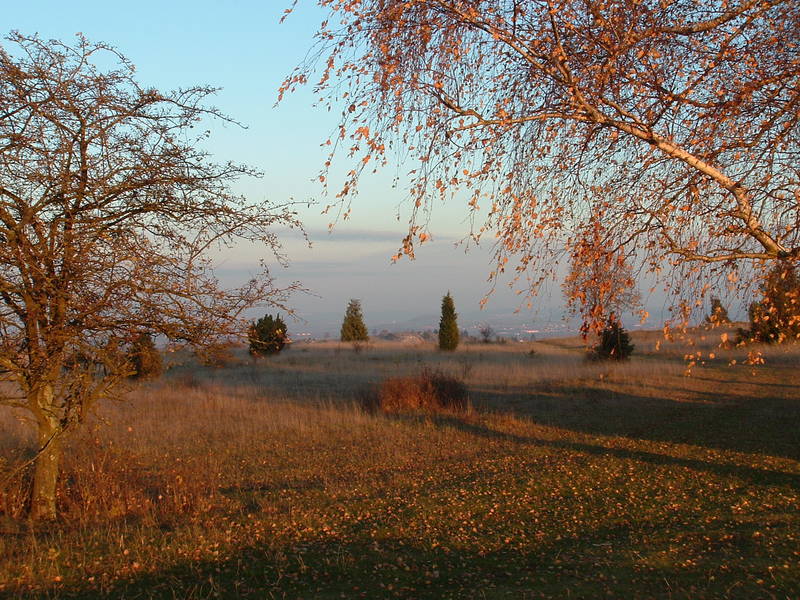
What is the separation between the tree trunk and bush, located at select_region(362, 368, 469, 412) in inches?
374

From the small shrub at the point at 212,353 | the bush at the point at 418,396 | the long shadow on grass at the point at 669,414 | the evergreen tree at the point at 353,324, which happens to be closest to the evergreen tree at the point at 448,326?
the evergreen tree at the point at 353,324

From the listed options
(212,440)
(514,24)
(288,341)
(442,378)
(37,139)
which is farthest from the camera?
(442,378)

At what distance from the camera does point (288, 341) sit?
253 inches

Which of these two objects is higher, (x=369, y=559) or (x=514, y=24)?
(x=514, y=24)

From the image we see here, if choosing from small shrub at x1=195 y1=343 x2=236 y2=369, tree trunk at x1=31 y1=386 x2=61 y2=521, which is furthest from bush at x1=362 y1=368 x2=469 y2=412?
tree trunk at x1=31 y1=386 x2=61 y2=521

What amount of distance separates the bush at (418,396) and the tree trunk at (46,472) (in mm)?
9493

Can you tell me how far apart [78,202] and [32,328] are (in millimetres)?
1249

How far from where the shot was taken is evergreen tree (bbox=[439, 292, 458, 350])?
38.4m

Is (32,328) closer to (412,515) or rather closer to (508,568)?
(412,515)

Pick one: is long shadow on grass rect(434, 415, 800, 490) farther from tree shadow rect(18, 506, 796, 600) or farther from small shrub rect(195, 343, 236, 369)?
small shrub rect(195, 343, 236, 369)

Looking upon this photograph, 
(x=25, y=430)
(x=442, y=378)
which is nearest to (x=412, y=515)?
(x=25, y=430)

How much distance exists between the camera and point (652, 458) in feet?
31.8

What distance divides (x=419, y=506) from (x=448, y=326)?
31682mm

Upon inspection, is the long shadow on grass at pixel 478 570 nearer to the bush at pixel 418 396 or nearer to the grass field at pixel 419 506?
the grass field at pixel 419 506
